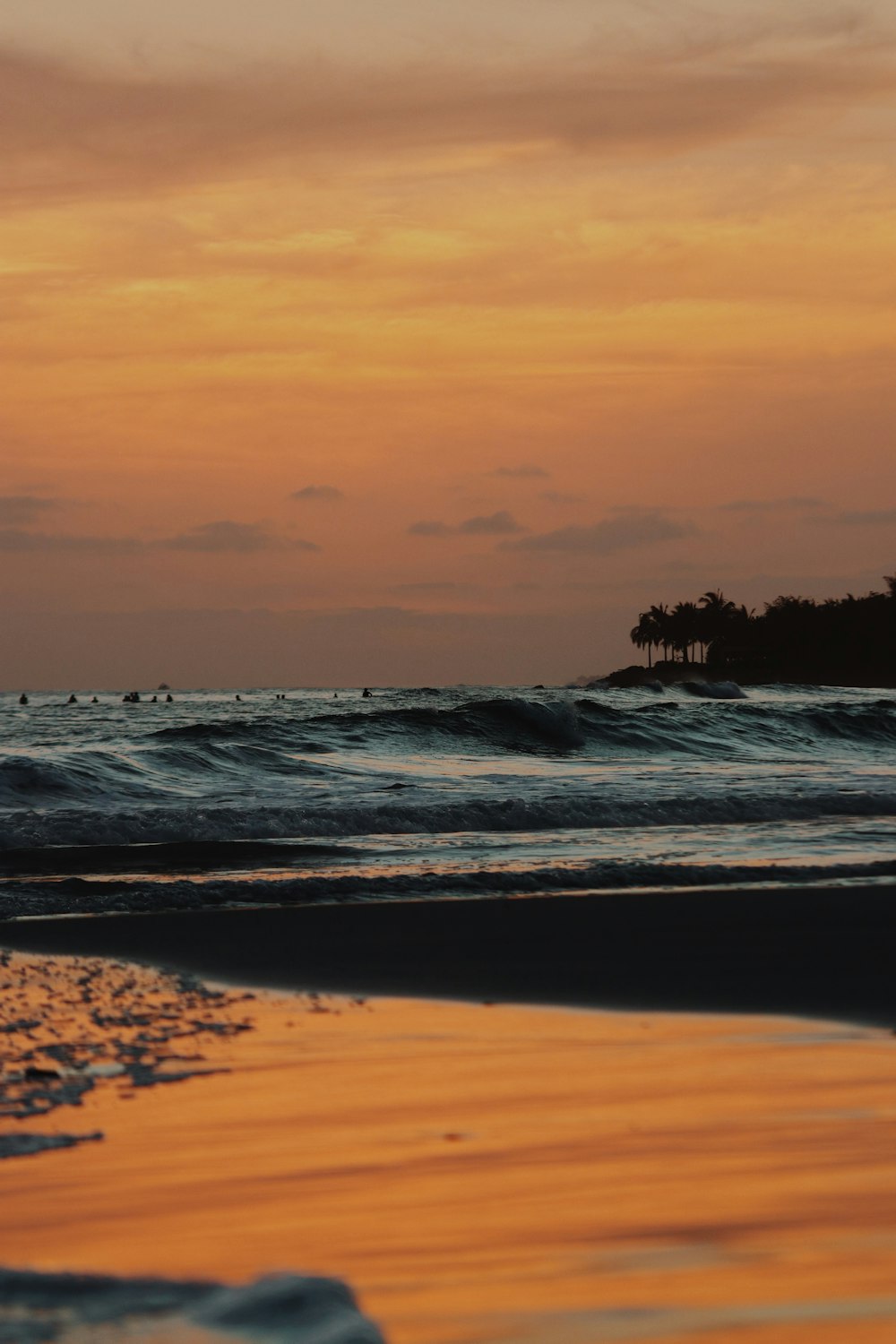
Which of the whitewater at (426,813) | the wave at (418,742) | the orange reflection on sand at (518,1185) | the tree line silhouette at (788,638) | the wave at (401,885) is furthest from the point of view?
the tree line silhouette at (788,638)

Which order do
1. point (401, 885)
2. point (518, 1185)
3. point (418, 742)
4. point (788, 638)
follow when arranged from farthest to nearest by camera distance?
point (788, 638)
point (418, 742)
point (401, 885)
point (518, 1185)

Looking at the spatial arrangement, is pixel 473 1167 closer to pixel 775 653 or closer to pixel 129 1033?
pixel 129 1033

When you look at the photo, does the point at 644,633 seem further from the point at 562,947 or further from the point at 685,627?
the point at 562,947

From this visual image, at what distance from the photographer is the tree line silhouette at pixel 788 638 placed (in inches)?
5261

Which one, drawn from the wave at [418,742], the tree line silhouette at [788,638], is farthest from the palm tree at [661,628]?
the wave at [418,742]

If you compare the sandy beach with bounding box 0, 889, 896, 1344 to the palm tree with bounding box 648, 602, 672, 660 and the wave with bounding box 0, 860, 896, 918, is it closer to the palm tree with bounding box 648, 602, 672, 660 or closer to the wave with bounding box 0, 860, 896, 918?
the wave with bounding box 0, 860, 896, 918

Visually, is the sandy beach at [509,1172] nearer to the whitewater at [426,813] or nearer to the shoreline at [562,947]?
the shoreline at [562,947]

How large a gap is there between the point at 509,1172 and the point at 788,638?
14401 cm

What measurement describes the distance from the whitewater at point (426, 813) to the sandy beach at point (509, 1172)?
4.69 meters

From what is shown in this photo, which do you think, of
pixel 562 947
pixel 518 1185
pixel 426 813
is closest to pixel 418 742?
pixel 426 813

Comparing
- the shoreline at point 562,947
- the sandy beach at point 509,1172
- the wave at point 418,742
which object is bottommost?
the shoreline at point 562,947

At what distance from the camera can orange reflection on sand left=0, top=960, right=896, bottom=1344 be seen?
10.2ft

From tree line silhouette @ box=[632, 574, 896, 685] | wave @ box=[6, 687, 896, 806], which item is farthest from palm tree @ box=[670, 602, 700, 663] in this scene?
wave @ box=[6, 687, 896, 806]

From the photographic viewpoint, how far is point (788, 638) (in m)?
143
